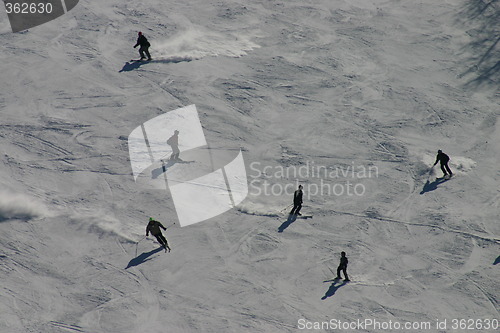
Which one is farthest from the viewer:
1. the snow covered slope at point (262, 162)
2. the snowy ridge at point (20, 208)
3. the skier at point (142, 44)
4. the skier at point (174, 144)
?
the skier at point (142, 44)

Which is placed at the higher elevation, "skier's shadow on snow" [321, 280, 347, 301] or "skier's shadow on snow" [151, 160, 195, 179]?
"skier's shadow on snow" [151, 160, 195, 179]

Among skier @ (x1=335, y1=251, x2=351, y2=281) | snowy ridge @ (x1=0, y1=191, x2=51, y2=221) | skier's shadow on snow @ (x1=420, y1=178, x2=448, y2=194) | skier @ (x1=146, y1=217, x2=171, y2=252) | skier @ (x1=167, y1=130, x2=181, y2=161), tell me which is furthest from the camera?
skier @ (x1=167, y1=130, x2=181, y2=161)

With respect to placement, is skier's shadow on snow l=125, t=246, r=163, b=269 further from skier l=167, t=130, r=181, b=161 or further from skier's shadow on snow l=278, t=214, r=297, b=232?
skier l=167, t=130, r=181, b=161

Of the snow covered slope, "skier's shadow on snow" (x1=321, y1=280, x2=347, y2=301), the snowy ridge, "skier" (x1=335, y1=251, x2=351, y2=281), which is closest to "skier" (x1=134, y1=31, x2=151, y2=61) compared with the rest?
the snow covered slope

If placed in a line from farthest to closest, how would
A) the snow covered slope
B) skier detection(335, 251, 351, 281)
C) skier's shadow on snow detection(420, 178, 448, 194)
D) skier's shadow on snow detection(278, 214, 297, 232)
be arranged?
skier's shadow on snow detection(420, 178, 448, 194) < skier's shadow on snow detection(278, 214, 297, 232) < skier detection(335, 251, 351, 281) < the snow covered slope

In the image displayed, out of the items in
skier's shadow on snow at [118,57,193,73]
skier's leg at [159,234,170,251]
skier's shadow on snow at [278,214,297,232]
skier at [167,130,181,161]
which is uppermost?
skier's shadow on snow at [118,57,193,73]

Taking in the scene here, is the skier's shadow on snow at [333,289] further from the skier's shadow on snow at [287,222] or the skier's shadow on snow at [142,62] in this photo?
the skier's shadow on snow at [142,62]

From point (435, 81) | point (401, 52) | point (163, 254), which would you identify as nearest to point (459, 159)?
point (435, 81)

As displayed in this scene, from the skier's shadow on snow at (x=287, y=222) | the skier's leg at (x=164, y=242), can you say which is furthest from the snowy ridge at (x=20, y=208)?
the skier's shadow on snow at (x=287, y=222)
